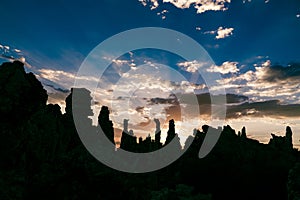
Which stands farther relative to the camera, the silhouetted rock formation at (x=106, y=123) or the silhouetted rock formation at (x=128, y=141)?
the silhouetted rock formation at (x=128, y=141)

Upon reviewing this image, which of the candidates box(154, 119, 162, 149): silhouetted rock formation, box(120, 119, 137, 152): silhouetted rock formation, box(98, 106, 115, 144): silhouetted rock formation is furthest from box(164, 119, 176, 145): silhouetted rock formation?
box(98, 106, 115, 144): silhouetted rock formation

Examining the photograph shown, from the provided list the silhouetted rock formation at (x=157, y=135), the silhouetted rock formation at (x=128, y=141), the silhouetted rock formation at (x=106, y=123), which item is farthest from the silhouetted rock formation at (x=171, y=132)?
the silhouetted rock formation at (x=106, y=123)

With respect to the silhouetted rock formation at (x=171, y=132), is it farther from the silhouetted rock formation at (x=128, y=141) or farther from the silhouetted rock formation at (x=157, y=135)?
the silhouetted rock formation at (x=128, y=141)

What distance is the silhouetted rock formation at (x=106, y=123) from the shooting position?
206 ft

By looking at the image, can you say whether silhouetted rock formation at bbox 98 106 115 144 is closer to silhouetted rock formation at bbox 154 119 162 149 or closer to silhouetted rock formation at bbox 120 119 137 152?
silhouetted rock formation at bbox 120 119 137 152

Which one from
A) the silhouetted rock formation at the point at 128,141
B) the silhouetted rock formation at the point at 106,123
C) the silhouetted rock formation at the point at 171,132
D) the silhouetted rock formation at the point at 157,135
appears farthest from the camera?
the silhouetted rock formation at the point at 157,135

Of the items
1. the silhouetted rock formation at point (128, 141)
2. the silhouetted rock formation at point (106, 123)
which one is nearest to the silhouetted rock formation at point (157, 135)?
the silhouetted rock formation at point (128, 141)

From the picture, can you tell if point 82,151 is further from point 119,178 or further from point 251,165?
point 251,165

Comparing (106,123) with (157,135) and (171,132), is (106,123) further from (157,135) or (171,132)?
(157,135)

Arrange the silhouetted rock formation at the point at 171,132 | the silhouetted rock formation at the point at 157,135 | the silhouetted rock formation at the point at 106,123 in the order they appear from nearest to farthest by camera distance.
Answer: the silhouetted rock formation at the point at 106,123 → the silhouetted rock formation at the point at 171,132 → the silhouetted rock formation at the point at 157,135

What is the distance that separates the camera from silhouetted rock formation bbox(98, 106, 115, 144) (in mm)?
62850

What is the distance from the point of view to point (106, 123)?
210 feet

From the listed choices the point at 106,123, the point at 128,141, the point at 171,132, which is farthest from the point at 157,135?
the point at 106,123

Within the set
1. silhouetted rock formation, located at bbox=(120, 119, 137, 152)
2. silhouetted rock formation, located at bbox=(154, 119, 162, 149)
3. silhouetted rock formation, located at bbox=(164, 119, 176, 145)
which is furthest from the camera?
silhouetted rock formation, located at bbox=(154, 119, 162, 149)
